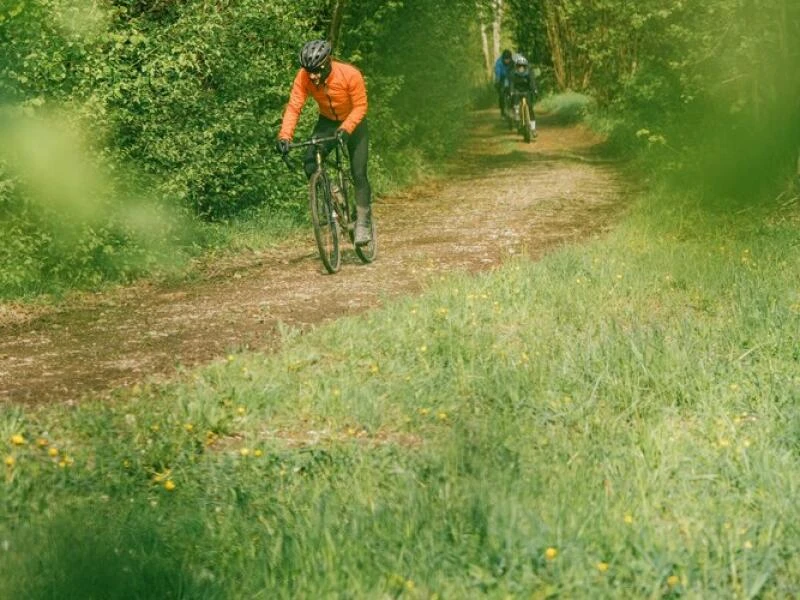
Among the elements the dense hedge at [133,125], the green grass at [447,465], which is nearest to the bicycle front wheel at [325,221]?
the dense hedge at [133,125]

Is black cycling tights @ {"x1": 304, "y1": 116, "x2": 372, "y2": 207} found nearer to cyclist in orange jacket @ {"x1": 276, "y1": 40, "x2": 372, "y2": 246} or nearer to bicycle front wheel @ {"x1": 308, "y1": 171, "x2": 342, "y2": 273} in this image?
cyclist in orange jacket @ {"x1": 276, "y1": 40, "x2": 372, "y2": 246}

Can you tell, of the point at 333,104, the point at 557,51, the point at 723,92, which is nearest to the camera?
the point at 333,104

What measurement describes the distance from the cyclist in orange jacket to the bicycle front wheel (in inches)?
6.4

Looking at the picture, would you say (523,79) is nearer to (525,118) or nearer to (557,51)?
(525,118)

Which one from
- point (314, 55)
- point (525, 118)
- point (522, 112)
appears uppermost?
point (314, 55)

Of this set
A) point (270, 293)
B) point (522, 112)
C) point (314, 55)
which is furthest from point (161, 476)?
point (522, 112)

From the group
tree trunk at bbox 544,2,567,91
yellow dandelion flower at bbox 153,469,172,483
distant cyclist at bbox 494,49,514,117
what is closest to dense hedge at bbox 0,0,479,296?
yellow dandelion flower at bbox 153,469,172,483

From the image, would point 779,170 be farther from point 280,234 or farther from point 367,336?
point 367,336

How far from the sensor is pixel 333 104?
10328mm

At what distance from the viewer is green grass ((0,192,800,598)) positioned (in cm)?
381

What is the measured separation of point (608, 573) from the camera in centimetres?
377

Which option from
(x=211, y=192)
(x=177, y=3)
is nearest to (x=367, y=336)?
(x=211, y=192)

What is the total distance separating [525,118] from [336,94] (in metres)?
17.6

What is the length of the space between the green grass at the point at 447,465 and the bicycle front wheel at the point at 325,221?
8.64ft
